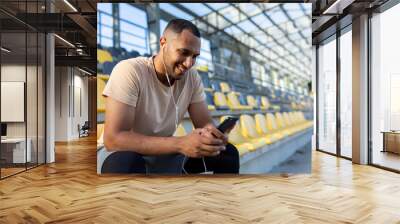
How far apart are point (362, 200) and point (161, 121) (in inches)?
98.2

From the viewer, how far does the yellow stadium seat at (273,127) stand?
5.70m

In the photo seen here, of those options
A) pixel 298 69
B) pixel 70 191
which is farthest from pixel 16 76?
pixel 298 69

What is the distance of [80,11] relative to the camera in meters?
7.36

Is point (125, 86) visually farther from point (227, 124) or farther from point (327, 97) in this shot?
point (327, 97)

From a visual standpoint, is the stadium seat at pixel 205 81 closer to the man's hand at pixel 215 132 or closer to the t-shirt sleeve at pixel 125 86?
the man's hand at pixel 215 132

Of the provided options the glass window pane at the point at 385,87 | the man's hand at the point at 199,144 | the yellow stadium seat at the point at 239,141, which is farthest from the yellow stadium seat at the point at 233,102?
the glass window pane at the point at 385,87

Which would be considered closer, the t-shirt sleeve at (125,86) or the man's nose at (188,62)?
the t-shirt sleeve at (125,86)

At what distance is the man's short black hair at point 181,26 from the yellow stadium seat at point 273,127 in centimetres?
159

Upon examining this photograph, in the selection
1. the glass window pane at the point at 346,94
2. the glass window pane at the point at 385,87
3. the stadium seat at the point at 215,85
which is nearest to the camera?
the stadium seat at the point at 215,85

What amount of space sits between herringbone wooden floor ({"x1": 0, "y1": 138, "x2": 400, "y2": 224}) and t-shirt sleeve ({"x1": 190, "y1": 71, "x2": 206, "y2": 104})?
1153 mm

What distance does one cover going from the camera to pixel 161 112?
15.5 ft

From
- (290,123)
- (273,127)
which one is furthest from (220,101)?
(290,123)

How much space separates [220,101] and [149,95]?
1251 mm

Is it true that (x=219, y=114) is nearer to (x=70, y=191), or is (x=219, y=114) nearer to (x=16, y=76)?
(x=70, y=191)
